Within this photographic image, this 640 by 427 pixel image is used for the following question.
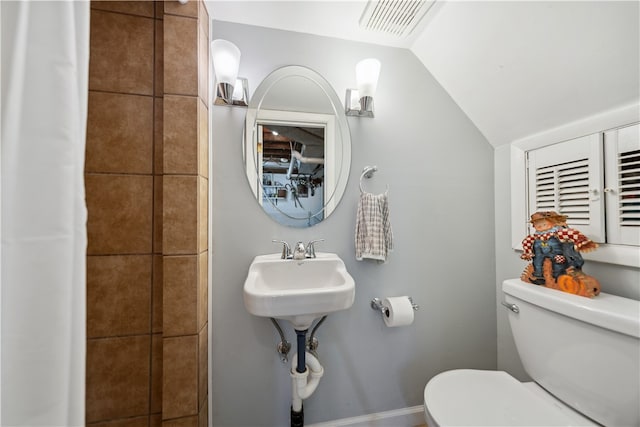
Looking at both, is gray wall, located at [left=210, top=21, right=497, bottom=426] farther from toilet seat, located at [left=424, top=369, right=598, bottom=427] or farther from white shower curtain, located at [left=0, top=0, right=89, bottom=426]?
white shower curtain, located at [left=0, top=0, right=89, bottom=426]

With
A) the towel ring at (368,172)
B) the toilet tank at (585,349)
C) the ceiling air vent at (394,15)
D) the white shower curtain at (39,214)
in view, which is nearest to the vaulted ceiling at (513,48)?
the ceiling air vent at (394,15)

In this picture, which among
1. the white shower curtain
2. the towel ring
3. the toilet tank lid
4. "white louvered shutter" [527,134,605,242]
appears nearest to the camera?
the white shower curtain

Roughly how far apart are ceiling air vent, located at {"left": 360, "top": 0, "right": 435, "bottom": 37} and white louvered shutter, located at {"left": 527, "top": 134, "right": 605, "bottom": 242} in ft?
2.74

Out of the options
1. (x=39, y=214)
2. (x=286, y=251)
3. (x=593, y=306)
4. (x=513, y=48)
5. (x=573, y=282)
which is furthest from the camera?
(x=286, y=251)

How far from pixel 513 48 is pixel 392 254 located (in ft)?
3.26

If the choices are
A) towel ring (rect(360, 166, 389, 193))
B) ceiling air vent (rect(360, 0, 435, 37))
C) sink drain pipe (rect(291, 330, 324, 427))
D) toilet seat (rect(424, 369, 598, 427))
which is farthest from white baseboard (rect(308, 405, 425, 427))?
ceiling air vent (rect(360, 0, 435, 37))

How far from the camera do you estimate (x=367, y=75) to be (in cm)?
107

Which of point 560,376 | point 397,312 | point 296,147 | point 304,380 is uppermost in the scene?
point 296,147

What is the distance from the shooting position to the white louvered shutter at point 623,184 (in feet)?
2.70

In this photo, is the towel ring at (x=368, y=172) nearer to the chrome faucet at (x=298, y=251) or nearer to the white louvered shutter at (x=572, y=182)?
the chrome faucet at (x=298, y=251)

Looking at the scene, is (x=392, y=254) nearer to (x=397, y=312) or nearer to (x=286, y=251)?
(x=397, y=312)

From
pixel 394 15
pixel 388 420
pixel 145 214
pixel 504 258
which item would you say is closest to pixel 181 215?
pixel 145 214

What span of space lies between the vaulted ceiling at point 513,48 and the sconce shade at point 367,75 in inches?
7.4

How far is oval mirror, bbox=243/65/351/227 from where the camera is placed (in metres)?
1.09
